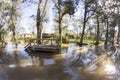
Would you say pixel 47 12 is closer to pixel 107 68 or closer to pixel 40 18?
pixel 40 18

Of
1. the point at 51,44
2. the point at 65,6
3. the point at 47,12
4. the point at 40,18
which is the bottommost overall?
the point at 51,44

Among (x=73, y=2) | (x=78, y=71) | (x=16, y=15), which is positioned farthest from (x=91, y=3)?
(x=78, y=71)

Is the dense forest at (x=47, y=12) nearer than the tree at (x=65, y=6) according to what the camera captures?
No

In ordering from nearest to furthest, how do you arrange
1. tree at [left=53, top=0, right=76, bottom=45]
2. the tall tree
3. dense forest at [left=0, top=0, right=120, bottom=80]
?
dense forest at [left=0, top=0, right=120, bottom=80] < tree at [left=53, top=0, right=76, bottom=45] < the tall tree

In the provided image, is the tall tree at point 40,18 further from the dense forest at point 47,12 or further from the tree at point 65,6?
the tree at point 65,6

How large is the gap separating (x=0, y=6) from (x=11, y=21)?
3165mm

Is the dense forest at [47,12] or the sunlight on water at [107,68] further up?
the dense forest at [47,12]

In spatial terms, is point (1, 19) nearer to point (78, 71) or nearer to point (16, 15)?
point (16, 15)

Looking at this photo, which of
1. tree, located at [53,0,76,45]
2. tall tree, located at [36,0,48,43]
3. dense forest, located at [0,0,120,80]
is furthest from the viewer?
tall tree, located at [36,0,48,43]

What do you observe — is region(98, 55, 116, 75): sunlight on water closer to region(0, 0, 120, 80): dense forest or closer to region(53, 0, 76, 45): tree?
region(0, 0, 120, 80): dense forest

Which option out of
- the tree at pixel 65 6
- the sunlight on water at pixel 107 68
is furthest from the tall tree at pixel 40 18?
the sunlight on water at pixel 107 68

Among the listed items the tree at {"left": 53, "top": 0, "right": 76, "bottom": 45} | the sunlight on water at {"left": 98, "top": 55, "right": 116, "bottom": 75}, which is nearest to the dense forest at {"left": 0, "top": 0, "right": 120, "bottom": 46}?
the tree at {"left": 53, "top": 0, "right": 76, "bottom": 45}

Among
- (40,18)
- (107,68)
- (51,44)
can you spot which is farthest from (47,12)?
(107,68)

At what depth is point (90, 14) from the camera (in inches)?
1197
